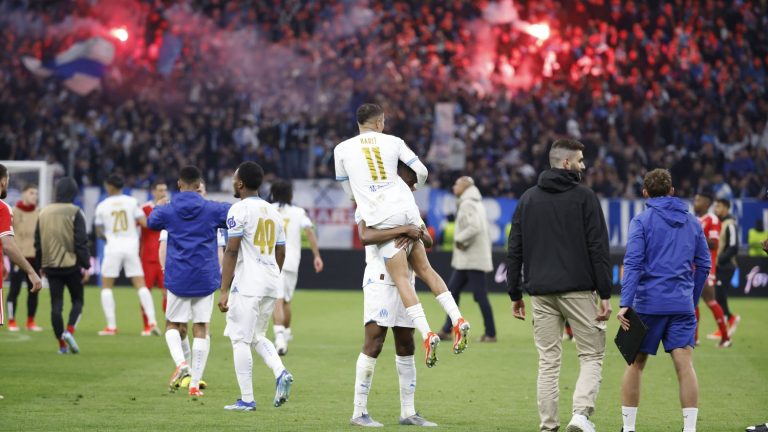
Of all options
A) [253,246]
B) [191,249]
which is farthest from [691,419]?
[191,249]

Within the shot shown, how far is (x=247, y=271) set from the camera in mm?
8961

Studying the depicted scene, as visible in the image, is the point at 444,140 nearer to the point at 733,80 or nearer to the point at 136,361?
the point at 733,80

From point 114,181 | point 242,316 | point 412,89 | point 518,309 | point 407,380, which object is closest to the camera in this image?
point 518,309

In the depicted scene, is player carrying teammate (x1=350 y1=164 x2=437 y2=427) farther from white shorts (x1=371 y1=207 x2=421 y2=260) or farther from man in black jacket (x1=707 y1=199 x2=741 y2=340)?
man in black jacket (x1=707 y1=199 x2=741 y2=340)

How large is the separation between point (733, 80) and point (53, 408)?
24.1 m

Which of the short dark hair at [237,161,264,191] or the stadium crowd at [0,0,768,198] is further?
the stadium crowd at [0,0,768,198]

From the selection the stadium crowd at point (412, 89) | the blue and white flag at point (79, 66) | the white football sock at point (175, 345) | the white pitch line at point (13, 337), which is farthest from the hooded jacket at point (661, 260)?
the blue and white flag at point (79, 66)

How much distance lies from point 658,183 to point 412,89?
23.6m

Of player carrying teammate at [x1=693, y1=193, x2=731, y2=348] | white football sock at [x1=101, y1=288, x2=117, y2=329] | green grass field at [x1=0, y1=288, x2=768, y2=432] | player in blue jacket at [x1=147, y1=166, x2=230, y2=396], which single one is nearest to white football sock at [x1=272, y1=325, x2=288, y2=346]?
green grass field at [x1=0, y1=288, x2=768, y2=432]

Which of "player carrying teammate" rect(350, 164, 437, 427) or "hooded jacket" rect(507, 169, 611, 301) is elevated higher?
"hooded jacket" rect(507, 169, 611, 301)

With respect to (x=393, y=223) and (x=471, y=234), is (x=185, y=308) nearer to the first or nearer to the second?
(x=393, y=223)

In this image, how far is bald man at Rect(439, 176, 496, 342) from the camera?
15.6m

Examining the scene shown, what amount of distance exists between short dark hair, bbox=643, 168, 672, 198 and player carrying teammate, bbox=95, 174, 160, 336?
945 centimetres

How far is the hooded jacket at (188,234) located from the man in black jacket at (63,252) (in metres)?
3.95
